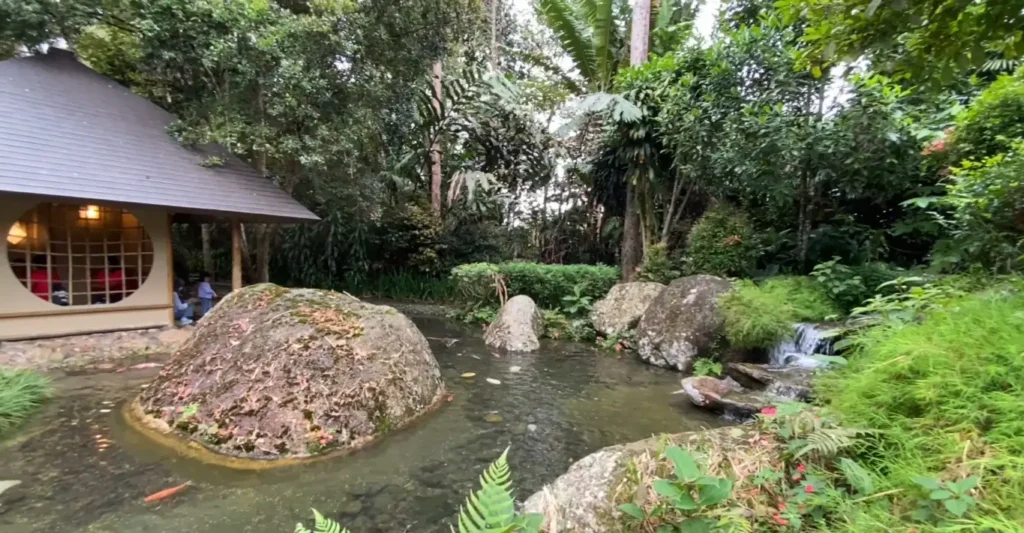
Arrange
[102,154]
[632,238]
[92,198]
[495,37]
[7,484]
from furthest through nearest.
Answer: [495,37] → [632,238] → [102,154] → [92,198] → [7,484]

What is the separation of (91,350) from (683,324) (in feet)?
30.5

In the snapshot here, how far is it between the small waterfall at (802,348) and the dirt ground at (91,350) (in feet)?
30.0

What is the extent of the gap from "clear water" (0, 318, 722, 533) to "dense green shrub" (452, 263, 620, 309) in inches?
184

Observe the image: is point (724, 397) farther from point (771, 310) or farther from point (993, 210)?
point (993, 210)

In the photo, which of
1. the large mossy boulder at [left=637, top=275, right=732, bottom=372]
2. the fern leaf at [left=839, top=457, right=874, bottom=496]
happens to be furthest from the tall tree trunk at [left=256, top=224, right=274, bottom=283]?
the fern leaf at [left=839, top=457, right=874, bottom=496]

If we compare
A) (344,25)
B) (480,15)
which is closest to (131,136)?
(344,25)

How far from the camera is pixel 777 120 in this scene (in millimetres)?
7301

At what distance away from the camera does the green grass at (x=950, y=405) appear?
1.91 m

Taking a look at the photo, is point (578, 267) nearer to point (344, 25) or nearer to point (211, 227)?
point (344, 25)

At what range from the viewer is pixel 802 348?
596cm

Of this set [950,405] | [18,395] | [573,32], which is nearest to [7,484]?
[18,395]

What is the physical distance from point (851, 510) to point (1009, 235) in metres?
4.18

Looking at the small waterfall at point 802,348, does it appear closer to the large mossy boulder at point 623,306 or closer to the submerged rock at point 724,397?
the submerged rock at point 724,397

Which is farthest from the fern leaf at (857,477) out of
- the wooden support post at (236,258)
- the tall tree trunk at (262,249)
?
the tall tree trunk at (262,249)
